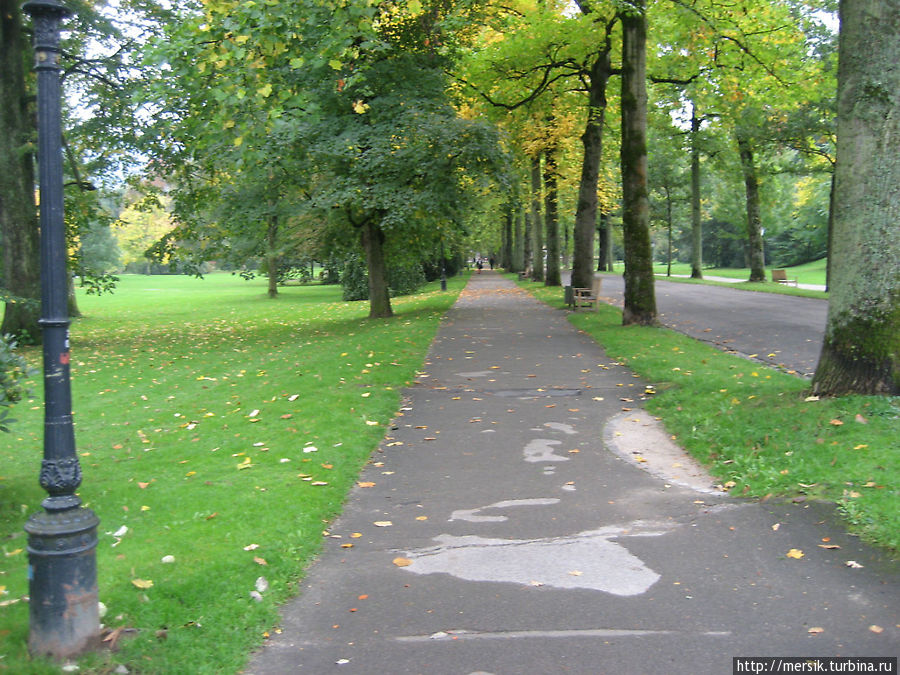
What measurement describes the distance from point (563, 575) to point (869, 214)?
530 centimetres

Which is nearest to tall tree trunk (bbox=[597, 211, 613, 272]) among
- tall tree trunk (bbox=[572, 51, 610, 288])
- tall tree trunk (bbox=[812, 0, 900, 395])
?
tall tree trunk (bbox=[572, 51, 610, 288])

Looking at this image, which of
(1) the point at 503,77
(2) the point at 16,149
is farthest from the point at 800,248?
(2) the point at 16,149

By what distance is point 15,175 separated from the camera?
18.6 m

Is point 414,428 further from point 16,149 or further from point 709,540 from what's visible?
point 16,149

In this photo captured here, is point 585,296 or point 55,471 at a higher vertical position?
point 585,296

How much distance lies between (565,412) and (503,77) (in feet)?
49.7

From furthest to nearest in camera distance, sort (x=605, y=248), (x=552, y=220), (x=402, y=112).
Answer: (x=605, y=248)
(x=552, y=220)
(x=402, y=112)

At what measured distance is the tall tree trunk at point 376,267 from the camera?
22.4 meters

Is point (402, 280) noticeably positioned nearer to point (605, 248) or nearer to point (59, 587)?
point (605, 248)

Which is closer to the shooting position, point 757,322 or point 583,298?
point 757,322

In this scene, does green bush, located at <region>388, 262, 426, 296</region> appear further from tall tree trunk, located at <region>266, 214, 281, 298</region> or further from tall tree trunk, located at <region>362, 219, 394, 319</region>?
tall tree trunk, located at <region>362, 219, 394, 319</region>

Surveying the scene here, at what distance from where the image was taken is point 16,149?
18.3 metres

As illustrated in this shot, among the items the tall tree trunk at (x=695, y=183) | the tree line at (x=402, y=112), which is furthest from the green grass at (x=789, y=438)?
the tall tree trunk at (x=695, y=183)

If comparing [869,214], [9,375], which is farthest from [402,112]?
[9,375]
